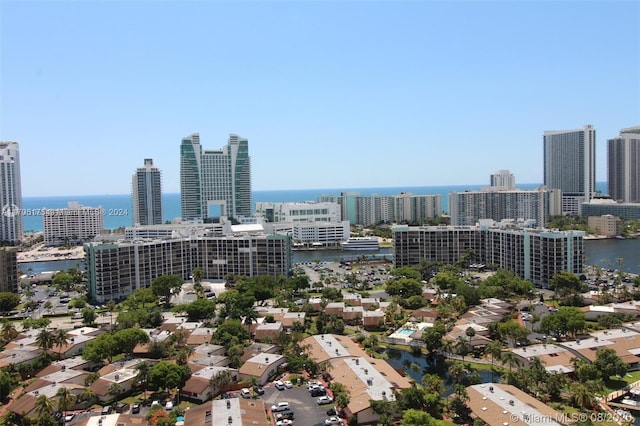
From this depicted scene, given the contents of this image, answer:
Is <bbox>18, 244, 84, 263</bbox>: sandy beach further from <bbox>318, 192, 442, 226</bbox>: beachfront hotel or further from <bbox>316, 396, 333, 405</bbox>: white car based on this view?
<bbox>316, 396, 333, 405</bbox>: white car

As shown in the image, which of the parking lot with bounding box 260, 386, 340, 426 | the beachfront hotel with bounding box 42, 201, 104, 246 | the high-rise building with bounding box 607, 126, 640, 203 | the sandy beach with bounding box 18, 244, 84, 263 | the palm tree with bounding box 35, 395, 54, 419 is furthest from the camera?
the high-rise building with bounding box 607, 126, 640, 203

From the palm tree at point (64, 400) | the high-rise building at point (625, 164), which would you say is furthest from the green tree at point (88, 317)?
the high-rise building at point (625, 164)

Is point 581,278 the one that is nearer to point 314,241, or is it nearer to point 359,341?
point 359,341

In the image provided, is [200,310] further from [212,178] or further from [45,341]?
[212,178]

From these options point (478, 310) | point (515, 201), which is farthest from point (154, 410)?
point (515, 201)

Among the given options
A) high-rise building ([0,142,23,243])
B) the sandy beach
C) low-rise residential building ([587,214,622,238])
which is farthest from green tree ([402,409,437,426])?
high-rise building ([0,142,23,243])

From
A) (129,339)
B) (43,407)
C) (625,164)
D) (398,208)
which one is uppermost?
(625,164)

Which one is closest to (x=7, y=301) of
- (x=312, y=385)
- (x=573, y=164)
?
(x=312, y=385)
